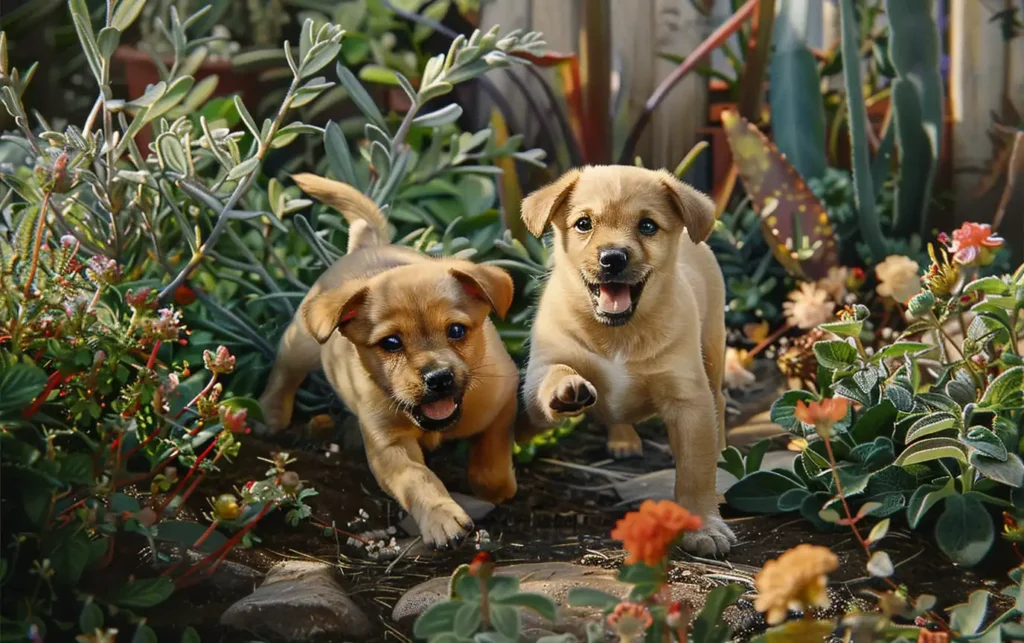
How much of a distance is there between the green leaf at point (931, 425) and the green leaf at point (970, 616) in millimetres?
492

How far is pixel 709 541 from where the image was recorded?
226 centimetres

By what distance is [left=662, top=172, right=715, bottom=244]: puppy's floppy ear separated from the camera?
7.89 feet

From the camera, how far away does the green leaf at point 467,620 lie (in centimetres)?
154

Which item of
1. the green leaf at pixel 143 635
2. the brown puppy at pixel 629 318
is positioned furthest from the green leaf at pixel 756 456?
the green leaf at pixel 143 635

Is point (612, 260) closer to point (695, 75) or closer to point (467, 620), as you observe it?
point (467, 620)

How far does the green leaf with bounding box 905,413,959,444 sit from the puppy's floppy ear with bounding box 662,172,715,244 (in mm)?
601

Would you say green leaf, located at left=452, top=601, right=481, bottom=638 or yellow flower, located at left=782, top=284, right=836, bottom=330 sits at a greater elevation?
green leaf, located at left=452, top=601, right=481, bottom=638

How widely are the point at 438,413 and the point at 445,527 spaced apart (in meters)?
0.25

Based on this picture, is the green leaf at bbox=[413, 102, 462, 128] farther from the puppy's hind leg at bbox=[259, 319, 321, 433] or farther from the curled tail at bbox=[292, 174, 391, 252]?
the puppy's hind leg at bbox=[259, 319, 321, 433]

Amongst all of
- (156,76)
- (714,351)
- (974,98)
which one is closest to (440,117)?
(714,351)

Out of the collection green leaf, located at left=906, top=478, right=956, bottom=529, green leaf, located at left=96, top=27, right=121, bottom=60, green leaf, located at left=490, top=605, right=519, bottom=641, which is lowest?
green leaf, located at left=906, top=478, right=956, bottom=529

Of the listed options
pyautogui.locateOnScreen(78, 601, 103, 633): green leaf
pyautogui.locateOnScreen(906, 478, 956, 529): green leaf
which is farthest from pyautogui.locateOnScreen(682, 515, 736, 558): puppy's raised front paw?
pyautogui.locateOnScreen(78, 601, 103, 633): green leaf

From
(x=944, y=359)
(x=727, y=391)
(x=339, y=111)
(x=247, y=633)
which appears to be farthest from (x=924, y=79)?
(x=247, y=633)

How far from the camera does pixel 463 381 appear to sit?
2354mm
